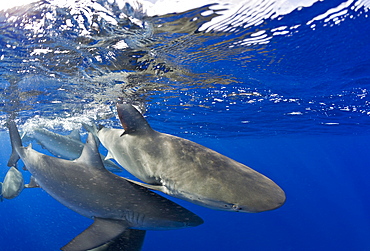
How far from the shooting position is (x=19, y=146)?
5.75m

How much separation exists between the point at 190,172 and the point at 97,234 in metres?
1.64

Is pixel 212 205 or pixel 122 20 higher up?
pixel 122 20

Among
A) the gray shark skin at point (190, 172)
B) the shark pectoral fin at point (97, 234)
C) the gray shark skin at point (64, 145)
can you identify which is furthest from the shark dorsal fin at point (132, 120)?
the gray shark skin at point (64, 145)

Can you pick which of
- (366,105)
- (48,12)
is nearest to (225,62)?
(48,12)

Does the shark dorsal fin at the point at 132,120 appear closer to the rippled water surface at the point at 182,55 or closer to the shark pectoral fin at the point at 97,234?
the shark pectoral fin at the point at 97,234

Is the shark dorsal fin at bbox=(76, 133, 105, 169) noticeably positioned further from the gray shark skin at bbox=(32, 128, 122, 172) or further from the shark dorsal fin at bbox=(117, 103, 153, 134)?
the gray shark skin at bbox=(32, 128, 122, 172)

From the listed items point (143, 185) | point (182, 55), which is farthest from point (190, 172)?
point (182, 55)

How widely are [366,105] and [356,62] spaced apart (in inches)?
348

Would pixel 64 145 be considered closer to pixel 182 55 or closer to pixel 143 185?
pixel 182 55

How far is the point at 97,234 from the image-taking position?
3.27 m

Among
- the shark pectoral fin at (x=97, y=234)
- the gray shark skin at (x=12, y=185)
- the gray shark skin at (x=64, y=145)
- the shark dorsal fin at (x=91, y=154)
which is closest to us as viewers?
the shark pectoral fin at (x=97, y=234)

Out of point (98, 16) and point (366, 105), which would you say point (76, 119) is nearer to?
point (98, 16)

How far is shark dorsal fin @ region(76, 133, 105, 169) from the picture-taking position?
3771 mm

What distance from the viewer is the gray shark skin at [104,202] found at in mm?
3344
